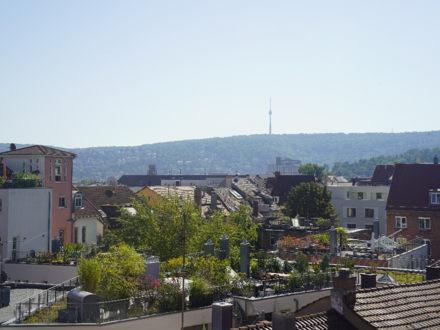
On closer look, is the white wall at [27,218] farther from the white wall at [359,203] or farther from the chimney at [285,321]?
the white wall at [359,203]

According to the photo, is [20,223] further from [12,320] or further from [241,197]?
[241,197]

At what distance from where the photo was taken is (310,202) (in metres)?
73.8

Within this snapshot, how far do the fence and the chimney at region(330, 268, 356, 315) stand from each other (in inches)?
415

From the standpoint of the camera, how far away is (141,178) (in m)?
167

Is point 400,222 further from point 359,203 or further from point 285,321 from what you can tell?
point 285,321

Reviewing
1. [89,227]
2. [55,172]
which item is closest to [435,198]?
[89,227]

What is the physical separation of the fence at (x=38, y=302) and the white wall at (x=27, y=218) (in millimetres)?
14617

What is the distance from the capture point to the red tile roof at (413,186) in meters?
56.7

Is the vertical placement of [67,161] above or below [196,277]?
above

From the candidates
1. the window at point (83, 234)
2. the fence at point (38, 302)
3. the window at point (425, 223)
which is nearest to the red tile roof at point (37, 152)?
the window at point (83, 234)

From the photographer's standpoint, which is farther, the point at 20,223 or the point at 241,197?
the point at 241,197

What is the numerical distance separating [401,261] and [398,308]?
65.0ft

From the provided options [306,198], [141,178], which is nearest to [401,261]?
[306,198]

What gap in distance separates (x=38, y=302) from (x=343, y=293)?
1138cm
